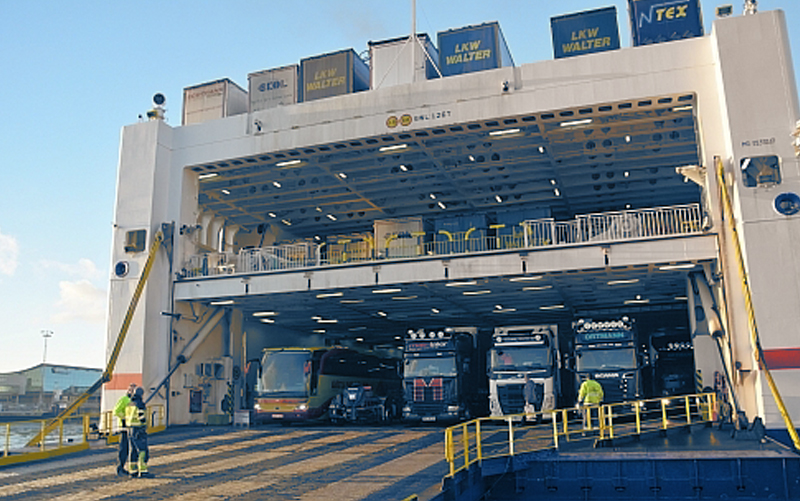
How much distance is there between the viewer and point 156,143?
28.1 m

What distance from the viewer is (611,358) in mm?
23281

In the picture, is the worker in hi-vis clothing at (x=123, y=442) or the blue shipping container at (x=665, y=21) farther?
the blue shipping container at (x=665, y=21)

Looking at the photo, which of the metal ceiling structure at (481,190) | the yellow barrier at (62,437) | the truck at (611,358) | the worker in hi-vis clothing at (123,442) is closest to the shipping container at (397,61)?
the metal ceiling structure at (481,190)

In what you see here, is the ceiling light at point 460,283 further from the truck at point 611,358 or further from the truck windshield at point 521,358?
the truck at point 611,358

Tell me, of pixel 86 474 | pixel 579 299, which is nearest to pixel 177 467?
pixel 86 474

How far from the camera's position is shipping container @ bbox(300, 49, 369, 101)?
27.9 metres

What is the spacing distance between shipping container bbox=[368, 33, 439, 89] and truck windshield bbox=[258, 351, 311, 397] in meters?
11.4

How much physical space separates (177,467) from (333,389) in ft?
44.3

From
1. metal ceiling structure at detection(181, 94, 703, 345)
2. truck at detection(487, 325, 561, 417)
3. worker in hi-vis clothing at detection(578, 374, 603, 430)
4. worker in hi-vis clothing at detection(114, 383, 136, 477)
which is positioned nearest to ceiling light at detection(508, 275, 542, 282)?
metal ceiling structure at detection(181, 94, 703, 345)

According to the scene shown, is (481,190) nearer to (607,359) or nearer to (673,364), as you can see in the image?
(607,359)

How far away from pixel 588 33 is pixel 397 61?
7.52 meters

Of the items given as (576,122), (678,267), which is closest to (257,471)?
(678,267)

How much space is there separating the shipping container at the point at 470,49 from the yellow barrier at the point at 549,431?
44.7 ft

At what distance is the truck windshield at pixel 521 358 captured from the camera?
23.7 m
